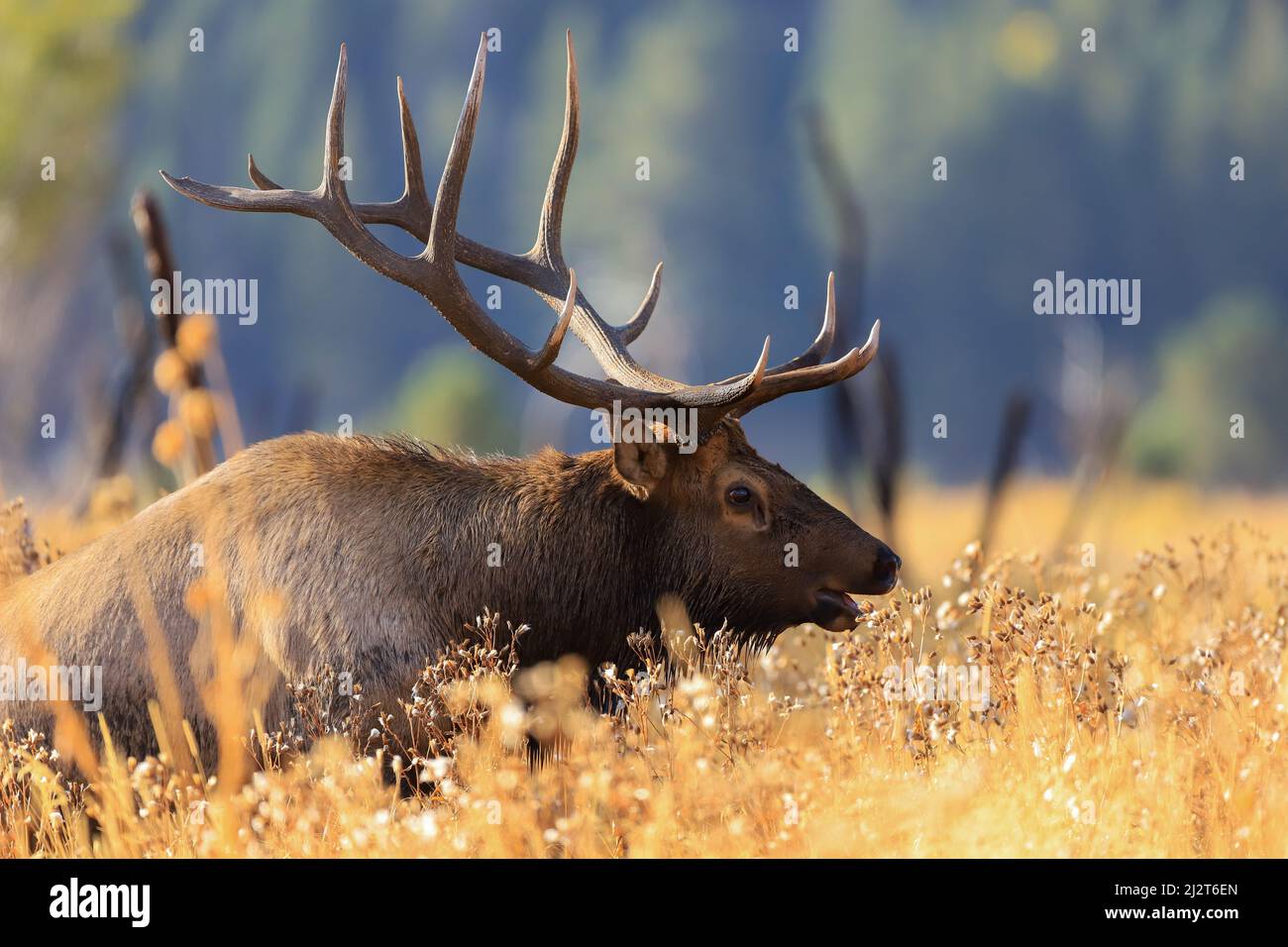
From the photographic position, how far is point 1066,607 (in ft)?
19.9

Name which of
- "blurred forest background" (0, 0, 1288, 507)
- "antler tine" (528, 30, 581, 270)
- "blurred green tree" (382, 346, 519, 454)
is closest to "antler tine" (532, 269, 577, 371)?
"antler tine" (528, 30, 581, 270)

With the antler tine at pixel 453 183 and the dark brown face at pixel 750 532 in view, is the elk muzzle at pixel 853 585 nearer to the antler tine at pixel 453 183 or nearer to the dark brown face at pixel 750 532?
the dark brown face at pixel 750 532

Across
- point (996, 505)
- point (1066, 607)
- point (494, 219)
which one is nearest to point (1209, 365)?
point (494, 219)

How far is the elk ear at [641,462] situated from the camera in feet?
20.0

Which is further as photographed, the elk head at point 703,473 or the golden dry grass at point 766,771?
the elk head at point 703,473

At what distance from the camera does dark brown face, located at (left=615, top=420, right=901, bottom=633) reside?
241 inches

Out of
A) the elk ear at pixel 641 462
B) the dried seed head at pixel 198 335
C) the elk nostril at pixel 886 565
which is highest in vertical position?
the dried seed head at pixel 198 335

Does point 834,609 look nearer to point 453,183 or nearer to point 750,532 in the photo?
point 750,532

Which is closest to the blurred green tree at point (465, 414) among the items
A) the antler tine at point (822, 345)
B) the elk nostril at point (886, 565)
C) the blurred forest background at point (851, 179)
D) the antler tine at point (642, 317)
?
the blurred forest background at point (851, 179)

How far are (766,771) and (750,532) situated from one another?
6.48 ft

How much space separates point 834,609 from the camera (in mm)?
6129

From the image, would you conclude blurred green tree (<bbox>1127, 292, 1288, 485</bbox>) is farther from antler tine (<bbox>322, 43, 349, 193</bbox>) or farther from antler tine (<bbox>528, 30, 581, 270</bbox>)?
antler tine (<bbox>322, 43, 349, 193</bbox>)

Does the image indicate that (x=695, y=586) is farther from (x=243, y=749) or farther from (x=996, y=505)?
(x=996, y=505)

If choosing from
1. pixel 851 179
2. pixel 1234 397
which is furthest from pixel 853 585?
pixel 851 179
